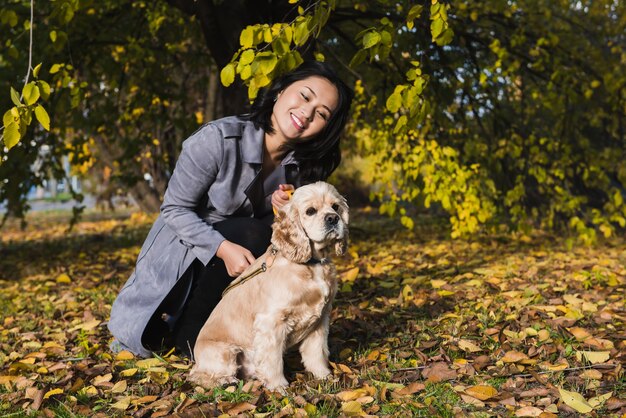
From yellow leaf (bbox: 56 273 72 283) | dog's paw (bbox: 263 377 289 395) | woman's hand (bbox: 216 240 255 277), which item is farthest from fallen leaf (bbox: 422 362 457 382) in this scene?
yellow leaf (bbox: 56 273 72 283)

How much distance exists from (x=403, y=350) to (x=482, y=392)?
2.58ft

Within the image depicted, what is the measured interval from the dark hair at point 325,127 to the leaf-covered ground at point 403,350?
106 centimetres

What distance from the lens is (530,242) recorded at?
25.3 feet

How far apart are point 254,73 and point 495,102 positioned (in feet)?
14.7

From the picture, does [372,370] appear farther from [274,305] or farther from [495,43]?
[495,43]

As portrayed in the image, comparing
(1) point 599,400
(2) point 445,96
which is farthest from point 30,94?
(2) point 445,96

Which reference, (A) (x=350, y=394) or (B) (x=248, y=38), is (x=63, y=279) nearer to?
(B) (x=248, y=38)

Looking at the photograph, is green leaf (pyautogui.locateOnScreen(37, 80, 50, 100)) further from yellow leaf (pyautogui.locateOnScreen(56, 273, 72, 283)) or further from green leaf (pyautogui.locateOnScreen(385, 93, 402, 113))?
yellow leaf (pyautogui.locateOnScreen(56, 273, 72, 283))

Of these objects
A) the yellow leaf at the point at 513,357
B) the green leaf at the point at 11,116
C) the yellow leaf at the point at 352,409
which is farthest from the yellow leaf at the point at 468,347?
the green leaf at the point at 11,116

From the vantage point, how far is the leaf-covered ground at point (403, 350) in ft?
8.87

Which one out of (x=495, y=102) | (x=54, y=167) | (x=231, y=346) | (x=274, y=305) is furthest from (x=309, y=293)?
(x=54, y=167)

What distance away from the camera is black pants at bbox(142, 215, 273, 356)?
340cm

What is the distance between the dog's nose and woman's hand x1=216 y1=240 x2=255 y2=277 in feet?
1.86

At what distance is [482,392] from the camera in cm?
271
